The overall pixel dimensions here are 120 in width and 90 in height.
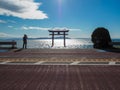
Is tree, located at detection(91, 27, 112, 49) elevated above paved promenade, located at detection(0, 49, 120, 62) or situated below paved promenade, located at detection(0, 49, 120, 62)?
above

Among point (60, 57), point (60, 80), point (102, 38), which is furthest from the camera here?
point (102, 38)

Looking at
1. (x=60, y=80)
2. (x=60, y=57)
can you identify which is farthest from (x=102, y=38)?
(x=60, y=80)

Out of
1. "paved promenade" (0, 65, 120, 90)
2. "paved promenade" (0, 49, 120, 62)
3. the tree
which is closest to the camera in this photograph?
"paved promenade" (0, 65, 120, 90)

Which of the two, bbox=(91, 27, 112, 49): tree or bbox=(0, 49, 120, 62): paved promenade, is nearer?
bbox=(0, 49, 120, 62): paved promenade

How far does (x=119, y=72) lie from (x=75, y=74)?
2104mm

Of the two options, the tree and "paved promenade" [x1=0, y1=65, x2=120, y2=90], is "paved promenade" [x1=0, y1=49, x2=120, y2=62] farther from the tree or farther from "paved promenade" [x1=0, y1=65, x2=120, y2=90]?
the tree

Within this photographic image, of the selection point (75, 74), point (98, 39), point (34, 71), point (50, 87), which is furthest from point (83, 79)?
point (98, 39)

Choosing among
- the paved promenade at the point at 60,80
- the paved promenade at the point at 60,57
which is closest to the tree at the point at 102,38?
the paved promenade at the point at 60,57

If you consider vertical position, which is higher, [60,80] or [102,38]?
[102,38]

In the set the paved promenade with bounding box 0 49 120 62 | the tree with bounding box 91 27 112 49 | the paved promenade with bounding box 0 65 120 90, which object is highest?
the tree with bounding box 91 27 112 49

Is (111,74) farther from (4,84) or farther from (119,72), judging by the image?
(4,84)

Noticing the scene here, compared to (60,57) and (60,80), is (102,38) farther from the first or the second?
(60,80)

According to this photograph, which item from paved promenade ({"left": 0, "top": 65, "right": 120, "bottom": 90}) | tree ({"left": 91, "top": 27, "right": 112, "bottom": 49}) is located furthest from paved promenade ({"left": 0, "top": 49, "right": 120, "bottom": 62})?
tree ({"left": 91, "top": 27, "right": 112, "bottom": 49})

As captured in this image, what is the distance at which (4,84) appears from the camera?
8219 millimetres
